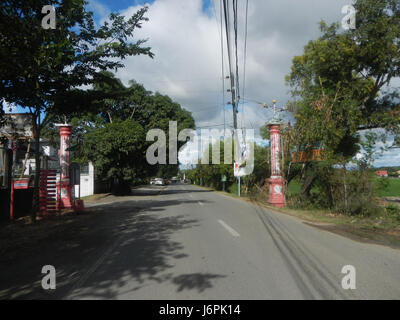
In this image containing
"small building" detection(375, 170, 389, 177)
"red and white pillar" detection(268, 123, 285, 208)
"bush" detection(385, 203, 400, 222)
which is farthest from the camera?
"red and white pillar" detection(268, 123, 285, 208)

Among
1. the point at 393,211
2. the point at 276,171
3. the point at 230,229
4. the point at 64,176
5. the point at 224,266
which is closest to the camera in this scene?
the point at 224,266

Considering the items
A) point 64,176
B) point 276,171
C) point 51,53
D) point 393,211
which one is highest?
point 51,53

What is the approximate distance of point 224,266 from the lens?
550 centimetres

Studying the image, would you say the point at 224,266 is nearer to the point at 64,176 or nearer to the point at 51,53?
the point at 51,53

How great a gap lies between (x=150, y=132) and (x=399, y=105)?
1917 centimetres

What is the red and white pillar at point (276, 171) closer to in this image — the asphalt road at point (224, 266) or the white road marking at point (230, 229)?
the white road marking at point (230, 229)

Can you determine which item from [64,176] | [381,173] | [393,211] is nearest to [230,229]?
[381,173]

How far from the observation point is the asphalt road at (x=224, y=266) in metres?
4.36

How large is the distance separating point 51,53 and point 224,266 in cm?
662

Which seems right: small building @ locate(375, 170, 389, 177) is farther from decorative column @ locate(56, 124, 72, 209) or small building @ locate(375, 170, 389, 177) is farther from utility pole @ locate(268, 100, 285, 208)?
decorative column @ locate(56, 124, 72, 209)

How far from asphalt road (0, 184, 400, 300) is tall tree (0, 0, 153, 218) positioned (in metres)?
4.45

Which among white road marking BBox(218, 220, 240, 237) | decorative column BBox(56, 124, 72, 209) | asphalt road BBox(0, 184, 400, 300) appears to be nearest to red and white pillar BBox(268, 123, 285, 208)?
white road marking BBox(218, 220, 240, 237)

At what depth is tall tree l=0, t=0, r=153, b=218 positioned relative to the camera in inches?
271
